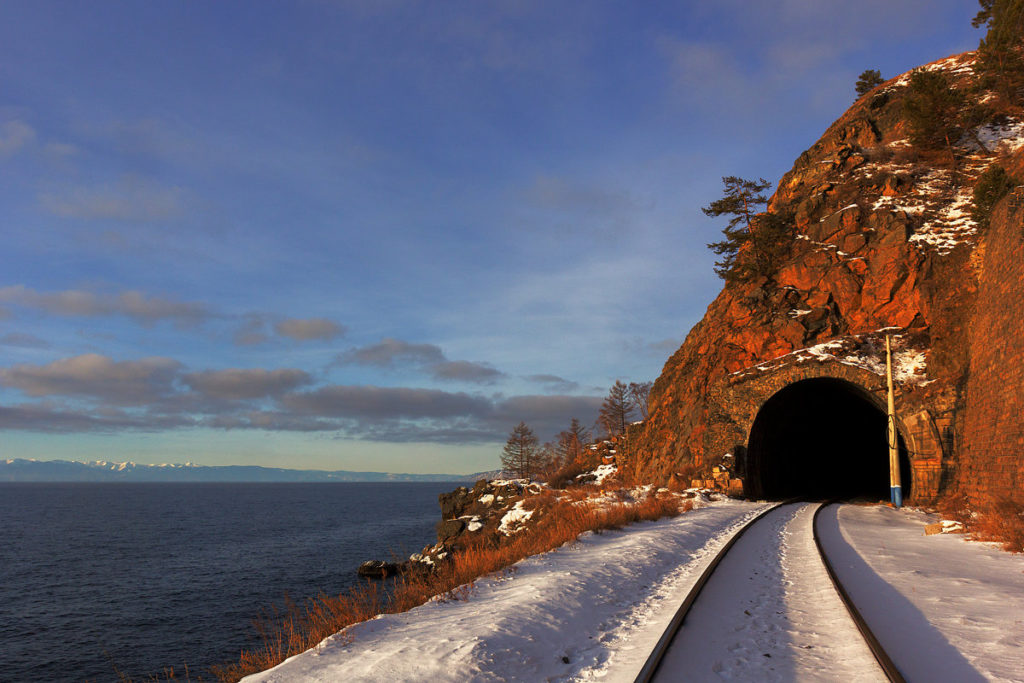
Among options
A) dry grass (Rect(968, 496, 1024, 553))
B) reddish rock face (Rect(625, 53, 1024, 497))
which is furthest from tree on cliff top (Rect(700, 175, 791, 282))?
dry grass (Rect(968, 496, 1024, 553))

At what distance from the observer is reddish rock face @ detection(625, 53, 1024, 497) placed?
24.5 meters

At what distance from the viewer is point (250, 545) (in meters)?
51.7

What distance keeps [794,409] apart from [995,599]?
28.9 meters

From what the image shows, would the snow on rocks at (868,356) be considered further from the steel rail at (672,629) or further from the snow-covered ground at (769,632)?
the steel rail at (672,629)

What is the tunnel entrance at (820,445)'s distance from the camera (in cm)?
3041

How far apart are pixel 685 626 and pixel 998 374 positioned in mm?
19419

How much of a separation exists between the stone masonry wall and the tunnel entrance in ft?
17.8

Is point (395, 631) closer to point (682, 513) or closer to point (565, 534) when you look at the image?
point (565, 534)

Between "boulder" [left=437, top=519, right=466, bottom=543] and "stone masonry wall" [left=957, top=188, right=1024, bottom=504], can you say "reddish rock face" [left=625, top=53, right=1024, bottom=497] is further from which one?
"boulder" [left=437, top=519, right=466, bottom=543]

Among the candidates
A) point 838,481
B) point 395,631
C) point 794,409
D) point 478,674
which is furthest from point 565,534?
point 838,481

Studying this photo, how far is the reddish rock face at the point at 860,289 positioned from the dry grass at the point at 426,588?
50.5 feet

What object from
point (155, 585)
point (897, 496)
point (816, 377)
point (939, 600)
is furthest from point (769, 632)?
point (155, 585)

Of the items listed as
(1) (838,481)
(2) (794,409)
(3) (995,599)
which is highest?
(2) (794,409)

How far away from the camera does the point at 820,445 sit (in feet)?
137
